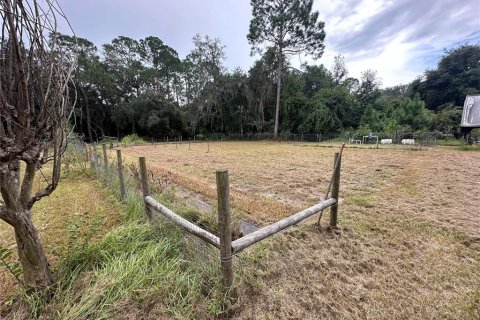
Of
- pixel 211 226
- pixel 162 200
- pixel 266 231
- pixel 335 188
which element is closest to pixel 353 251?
pixel 335 188

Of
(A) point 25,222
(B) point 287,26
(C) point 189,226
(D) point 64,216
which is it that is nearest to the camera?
(A) point 25,222

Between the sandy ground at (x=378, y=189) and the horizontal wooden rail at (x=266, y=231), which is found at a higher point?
the horizontal wooden rail at (x=266, y=231)

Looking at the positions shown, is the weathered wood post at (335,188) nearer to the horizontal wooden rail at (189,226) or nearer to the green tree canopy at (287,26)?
the horizontal wooden rail at (189,226)

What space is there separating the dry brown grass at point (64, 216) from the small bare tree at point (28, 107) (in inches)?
27.4

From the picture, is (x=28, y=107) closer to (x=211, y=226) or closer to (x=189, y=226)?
(x=189, y=226)

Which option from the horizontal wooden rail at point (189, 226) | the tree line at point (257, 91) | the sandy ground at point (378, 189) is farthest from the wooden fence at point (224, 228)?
the tree line at point (257, 91)

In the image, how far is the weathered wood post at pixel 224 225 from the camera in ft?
5.15

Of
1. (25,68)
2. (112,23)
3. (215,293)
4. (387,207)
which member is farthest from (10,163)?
(387,207)

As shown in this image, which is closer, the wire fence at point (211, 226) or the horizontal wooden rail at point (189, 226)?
the wire fence at point (211, 226)

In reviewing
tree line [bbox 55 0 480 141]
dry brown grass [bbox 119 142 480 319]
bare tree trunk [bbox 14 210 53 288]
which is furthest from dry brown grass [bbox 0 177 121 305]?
tree line [bbox 55 0 480 141]

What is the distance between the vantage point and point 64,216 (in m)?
3.24

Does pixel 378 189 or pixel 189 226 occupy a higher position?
pixel 189 226

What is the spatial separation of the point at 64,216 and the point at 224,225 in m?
3.03

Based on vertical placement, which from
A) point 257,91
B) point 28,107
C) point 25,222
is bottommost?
point 25,222
